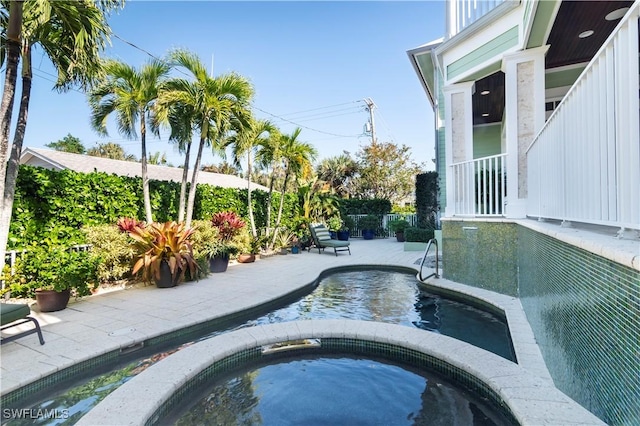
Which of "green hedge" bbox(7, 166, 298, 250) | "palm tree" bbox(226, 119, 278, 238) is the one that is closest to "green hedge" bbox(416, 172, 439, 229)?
"palm tree" bbox(226, 119, 278, 238)

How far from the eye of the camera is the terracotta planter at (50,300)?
527 centimetres

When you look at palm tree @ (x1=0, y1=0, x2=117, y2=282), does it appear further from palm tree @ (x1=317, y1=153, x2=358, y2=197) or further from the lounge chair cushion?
palm tree @ (x1=317, y1=153, x2=358, y2=197)

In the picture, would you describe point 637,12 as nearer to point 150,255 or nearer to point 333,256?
point 150,255

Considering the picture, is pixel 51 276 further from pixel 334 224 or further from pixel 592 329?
pixel 334 224

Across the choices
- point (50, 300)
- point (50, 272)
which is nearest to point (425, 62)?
point (50, 272)

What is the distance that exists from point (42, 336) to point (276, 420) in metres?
3.32

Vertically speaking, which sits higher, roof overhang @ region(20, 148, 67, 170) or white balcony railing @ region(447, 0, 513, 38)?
white balcony railing @ region(447, 0, 513, 38)

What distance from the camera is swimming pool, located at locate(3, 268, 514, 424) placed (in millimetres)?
3244

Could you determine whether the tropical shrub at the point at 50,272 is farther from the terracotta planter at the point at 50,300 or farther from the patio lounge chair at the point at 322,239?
the patio lounge chair at the point at 322,239

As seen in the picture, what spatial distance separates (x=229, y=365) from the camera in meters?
3.76

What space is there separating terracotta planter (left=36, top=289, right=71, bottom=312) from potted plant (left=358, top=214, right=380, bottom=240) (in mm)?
14686

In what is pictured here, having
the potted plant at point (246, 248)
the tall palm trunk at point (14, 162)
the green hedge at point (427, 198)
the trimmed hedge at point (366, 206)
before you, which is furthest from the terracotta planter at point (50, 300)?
the trimmed hedge at point (366, 206)

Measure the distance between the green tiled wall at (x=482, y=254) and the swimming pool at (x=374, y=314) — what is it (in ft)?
2.33

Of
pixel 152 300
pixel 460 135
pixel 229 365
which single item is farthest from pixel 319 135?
pixel 229 365
